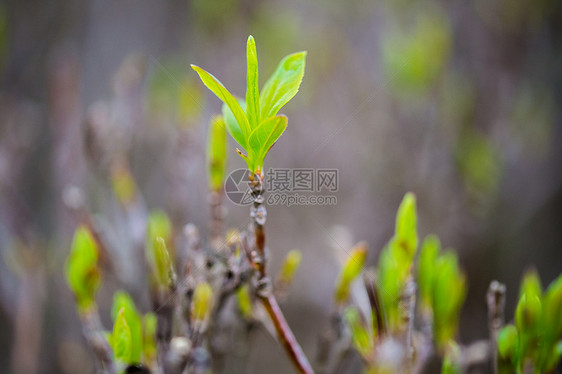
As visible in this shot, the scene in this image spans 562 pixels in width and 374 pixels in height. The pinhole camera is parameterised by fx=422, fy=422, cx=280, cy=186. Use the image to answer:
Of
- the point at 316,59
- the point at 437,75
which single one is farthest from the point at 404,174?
the point at 316,59

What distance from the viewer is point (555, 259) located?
3.19 ft

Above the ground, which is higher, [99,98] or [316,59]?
[316,59]

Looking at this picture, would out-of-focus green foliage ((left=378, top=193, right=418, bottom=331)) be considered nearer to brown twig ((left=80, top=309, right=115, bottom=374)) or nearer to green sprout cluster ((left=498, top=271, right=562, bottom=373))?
green sprout cluster ((left=498, top=271, right=562, bottom=373))

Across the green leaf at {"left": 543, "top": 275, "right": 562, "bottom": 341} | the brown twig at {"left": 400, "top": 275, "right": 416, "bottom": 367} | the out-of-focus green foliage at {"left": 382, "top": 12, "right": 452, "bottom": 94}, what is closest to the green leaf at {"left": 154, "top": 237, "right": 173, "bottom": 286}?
the brown twig at {"left": 400, "top": 275, "right": 416, "bottom": 367}

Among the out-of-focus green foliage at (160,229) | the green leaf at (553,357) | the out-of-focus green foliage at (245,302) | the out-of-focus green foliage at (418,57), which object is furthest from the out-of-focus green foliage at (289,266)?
the out-of-focus green foliage at (418,57)

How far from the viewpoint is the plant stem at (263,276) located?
324mm

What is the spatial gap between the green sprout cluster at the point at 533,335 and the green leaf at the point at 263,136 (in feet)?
0.88

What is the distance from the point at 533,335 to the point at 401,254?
0.46 ft

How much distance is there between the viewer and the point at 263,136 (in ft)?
1.02

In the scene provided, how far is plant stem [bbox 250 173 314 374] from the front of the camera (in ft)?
1.06

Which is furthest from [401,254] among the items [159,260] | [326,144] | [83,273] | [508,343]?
[326,144]

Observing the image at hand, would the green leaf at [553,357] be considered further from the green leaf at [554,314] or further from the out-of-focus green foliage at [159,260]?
the out-of-focus green foliage at [159,260]

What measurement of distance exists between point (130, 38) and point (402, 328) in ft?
4.88

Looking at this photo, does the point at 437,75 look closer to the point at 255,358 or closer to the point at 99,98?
the point at 255,358
